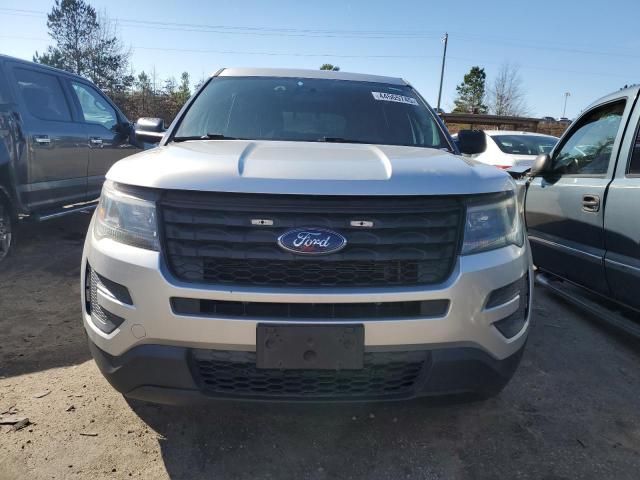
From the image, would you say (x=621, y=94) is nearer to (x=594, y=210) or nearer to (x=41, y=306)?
(x=594, y=210)

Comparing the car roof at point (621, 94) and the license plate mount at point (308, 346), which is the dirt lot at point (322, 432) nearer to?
the license plate mount at point (308, 346)

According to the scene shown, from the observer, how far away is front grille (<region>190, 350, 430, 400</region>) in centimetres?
196

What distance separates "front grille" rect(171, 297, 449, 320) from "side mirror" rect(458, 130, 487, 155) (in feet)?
5.80

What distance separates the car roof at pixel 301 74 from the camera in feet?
11.8

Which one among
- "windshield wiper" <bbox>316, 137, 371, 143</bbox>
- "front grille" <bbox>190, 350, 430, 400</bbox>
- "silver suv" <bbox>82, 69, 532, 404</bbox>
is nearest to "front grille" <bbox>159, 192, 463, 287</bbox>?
"silver suv" <bbox>82, 69, 532, 404</bbox>

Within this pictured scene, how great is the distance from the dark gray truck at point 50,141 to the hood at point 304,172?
3229 millimetres

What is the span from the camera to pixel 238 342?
6.20 feet

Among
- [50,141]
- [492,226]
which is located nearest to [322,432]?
[492,226]

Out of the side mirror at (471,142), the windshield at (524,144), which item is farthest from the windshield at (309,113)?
the windshield at (524,144)

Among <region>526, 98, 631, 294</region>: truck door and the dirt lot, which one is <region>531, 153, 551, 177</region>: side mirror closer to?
<region>526, 98, 631, 294</region>: truck door

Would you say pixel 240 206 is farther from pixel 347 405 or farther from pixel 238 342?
pixel 347 405

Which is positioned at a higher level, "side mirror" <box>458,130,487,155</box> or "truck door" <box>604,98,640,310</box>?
"side mirror" <box>458,130,487,155</box>

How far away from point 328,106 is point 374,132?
0.38m

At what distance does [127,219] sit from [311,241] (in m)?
0.78
